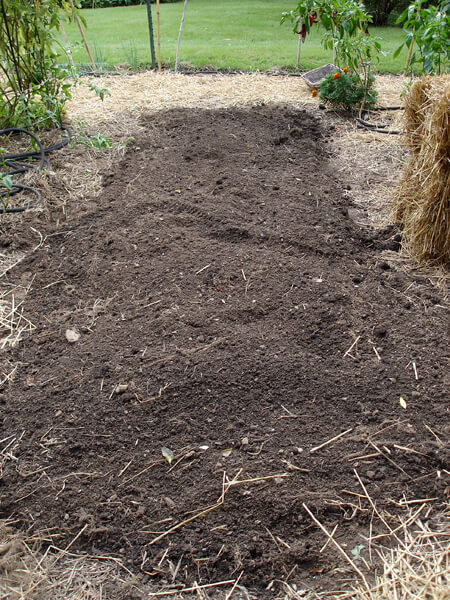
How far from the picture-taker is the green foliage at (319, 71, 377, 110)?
214 inches

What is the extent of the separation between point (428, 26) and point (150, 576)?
4.68 m

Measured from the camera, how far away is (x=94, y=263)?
3.13 meters

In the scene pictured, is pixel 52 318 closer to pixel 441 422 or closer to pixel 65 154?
pixel 441 422

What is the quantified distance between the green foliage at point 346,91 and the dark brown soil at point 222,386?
7.94ft

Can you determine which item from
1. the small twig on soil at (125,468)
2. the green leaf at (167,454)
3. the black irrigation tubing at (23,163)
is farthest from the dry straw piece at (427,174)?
the black irrigation tubing at (23,163)

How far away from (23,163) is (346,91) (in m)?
3.51

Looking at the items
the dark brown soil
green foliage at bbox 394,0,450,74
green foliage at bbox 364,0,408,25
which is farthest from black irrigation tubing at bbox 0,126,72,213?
green foliage at bbox 364,0,408,25

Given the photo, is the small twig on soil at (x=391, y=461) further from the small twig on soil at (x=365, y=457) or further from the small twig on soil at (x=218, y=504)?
the small twig on soil at (x=218, y=504)

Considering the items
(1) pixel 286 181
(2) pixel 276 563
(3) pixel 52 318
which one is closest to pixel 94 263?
(3) pixel 52 318

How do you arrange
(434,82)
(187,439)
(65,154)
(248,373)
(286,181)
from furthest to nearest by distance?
(65,154), (286,181), (434,82), (248,373), (187,439)

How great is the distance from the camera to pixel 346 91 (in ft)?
17.8

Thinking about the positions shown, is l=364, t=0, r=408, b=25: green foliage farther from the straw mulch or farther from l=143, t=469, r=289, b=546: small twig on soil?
l=143, t=469, r=289, b=546: small twig on soil

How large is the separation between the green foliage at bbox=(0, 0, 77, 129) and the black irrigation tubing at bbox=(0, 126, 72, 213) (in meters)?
0.20

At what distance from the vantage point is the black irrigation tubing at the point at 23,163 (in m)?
3.84
